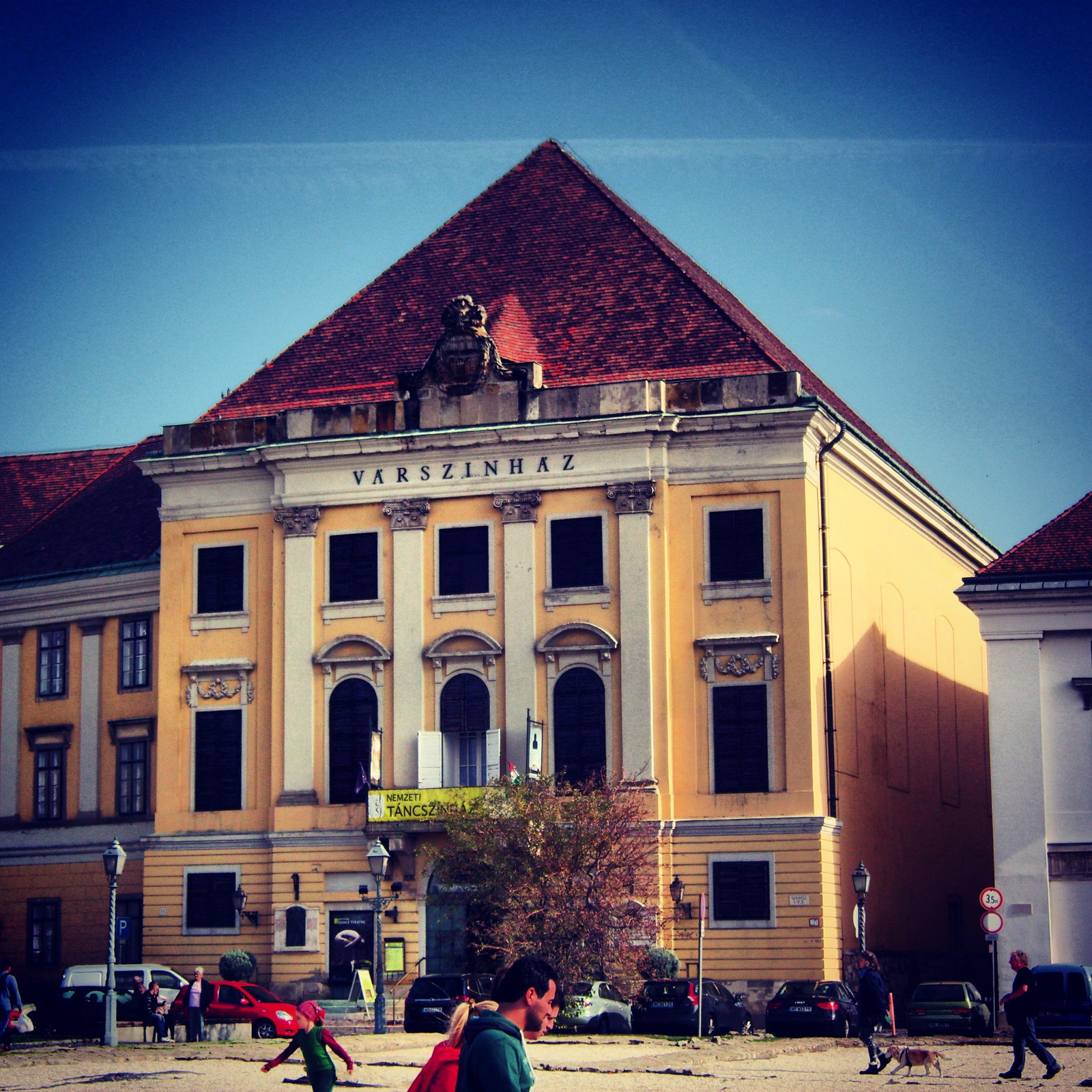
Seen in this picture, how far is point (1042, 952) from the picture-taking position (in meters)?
42.8

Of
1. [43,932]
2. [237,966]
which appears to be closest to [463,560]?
[237,966]

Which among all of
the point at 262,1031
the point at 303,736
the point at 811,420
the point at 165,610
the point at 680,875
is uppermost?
the point at 811,420

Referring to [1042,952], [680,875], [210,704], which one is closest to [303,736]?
[210,704]

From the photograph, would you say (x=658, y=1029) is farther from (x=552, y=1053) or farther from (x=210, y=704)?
(x=210, y=704)

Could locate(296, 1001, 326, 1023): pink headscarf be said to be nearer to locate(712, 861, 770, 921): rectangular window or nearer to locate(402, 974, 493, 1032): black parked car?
locate(402, 974, 493, 1032): black parked car

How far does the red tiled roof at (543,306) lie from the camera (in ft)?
162

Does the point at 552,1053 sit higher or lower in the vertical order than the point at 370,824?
lower

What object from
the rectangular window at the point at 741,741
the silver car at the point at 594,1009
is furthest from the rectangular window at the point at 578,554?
the silver car at the point at 594,1009

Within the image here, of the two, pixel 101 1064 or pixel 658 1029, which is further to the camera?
pixel 658 1029

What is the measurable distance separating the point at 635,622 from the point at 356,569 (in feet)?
24.1

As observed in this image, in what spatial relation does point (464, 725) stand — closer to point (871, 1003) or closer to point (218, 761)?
point (218, 761)

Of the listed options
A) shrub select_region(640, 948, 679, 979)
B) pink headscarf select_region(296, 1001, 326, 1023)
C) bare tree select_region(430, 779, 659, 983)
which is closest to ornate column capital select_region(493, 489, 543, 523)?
bare tree select_region(430, 779, 659, 983)

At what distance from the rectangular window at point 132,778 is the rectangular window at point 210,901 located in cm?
397

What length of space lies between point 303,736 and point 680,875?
32.7 feet
